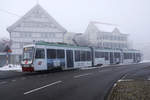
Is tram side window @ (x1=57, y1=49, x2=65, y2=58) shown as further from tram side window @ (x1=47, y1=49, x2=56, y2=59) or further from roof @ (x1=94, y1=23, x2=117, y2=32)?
roof @ (x1=94, y1=23, x2=117, y2=32)

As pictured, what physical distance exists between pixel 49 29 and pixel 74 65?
749 inches

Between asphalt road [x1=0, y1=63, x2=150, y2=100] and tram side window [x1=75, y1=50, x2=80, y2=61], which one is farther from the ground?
tram side window [x1=75, y1=50, x2=80, y2=61]

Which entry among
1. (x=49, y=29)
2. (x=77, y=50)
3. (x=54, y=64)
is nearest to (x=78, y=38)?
(x=49, y=29)

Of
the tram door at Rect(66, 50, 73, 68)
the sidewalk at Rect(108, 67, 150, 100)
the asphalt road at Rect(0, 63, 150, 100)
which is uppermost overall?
the tram door at Rect(66, 50, 73, 68)

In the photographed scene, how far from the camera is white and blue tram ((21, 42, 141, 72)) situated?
48.1 feet

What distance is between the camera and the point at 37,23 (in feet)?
116

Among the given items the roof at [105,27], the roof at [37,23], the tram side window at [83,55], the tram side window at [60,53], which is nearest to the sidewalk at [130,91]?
the tram side window at [60,53]

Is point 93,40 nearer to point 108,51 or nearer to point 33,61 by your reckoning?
point 108,51

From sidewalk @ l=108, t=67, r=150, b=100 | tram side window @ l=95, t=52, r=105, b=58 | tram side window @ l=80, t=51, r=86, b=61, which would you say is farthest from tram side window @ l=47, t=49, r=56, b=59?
tram side window @ l=95, t=52, r=105, b=58

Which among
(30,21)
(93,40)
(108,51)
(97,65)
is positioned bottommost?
(97,65)

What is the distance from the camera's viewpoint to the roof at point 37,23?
34.2 metres

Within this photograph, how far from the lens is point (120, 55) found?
30.7 m

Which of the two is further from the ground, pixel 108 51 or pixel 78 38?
pixel 78 38

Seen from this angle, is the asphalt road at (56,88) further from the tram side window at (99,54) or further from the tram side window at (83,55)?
the tram side window at (99,54)
